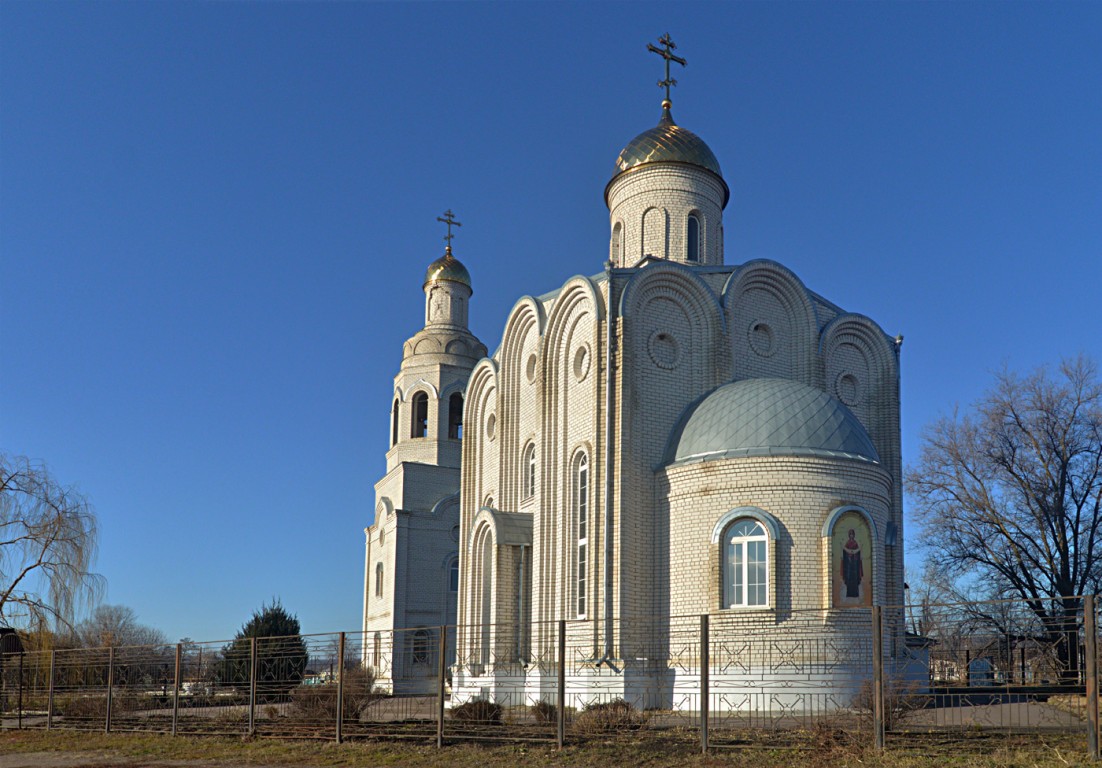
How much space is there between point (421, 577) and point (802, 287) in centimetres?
1348

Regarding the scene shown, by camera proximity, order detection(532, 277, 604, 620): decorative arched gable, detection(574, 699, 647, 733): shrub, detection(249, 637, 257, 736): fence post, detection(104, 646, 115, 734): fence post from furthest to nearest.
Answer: detection(532, 277, 604, 620): decorative arched gable < detection(104, 646, 115, 734): fence post < detection(249, 637, 257, 736): fence post < detection(574, 699, 647, 733): shrub

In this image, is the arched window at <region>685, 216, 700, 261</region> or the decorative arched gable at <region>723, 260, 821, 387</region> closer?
the decorative arched gable at <region>723, 260, 821, 387</region>

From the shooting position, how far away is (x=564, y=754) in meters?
10.5

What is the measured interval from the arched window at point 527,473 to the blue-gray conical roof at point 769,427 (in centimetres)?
369

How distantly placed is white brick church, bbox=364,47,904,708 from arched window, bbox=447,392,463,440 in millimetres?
6716

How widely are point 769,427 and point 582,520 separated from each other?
3690 mm

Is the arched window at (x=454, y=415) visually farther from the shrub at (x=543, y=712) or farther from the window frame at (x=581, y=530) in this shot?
the shrub at (x=543, y=712)

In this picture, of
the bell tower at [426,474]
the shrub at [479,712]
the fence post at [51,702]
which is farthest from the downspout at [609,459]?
the bell tower at [426,474]

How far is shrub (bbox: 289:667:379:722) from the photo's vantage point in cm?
1295

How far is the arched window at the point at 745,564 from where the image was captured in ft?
53.2

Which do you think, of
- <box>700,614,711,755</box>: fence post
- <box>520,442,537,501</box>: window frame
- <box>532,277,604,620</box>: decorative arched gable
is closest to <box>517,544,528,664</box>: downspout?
<box>520,442,537,501</box>: window frame

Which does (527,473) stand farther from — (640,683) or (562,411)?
(640,683)

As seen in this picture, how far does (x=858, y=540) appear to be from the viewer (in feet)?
54.1

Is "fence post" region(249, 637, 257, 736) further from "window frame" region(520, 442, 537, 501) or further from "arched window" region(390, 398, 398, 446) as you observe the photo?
"arched window" region(390, 398, 398, 446)
